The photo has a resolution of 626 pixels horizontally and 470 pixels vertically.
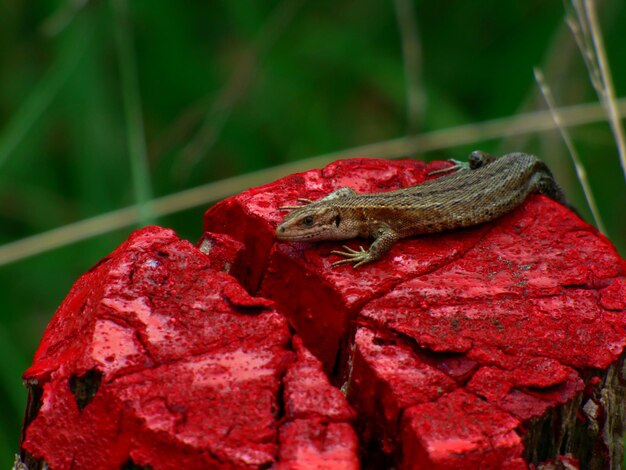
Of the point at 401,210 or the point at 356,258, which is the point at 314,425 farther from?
the point at 401,210

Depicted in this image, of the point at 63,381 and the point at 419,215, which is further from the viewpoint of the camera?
the point at 419,215

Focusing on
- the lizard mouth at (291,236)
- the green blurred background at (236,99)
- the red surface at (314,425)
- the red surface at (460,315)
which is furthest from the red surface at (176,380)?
→ the green blurred background at (236,99)

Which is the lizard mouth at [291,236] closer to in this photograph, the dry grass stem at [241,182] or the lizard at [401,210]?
the lizard at [401,210]

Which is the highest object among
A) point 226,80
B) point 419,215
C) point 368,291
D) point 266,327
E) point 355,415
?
point 226,80

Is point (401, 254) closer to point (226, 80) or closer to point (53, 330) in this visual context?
point (53, 330)

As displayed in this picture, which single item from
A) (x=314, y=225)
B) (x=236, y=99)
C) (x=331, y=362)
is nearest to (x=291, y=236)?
(x=314, y=225)

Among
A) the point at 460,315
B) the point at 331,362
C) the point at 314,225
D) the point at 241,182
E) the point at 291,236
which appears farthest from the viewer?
the point at 241,182

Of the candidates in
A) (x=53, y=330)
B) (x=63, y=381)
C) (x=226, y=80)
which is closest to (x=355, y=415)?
(x=63, y=381)
